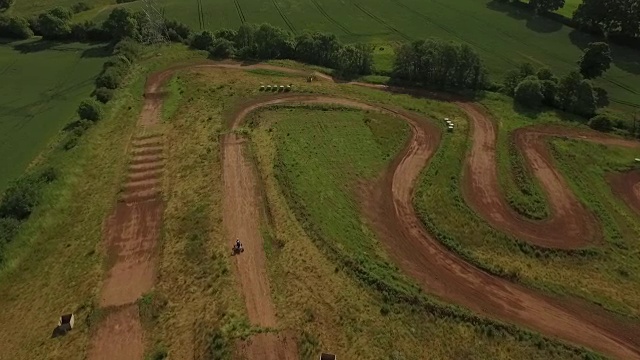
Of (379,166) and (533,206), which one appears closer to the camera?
(533,206)

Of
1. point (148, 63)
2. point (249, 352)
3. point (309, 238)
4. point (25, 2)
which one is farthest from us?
Answer: point (25, 2)

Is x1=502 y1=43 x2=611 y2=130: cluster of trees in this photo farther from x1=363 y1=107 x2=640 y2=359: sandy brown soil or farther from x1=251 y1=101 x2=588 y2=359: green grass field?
x1=363 y1=107 x2=640 y2=359: sandy brown soil

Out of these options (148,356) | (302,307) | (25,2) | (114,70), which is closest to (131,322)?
(148,356)

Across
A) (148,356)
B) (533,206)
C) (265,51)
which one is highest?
(265,51)

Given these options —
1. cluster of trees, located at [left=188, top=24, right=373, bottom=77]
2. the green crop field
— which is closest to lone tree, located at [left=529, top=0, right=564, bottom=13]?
cluster of trees, located at [left=188, top=24, right=373, bottom=77]

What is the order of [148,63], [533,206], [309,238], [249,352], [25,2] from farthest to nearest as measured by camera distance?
[25,2] → [148,63] → [533,206] → [309,238] → [249,352]

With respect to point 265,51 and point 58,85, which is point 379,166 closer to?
point 265,51
